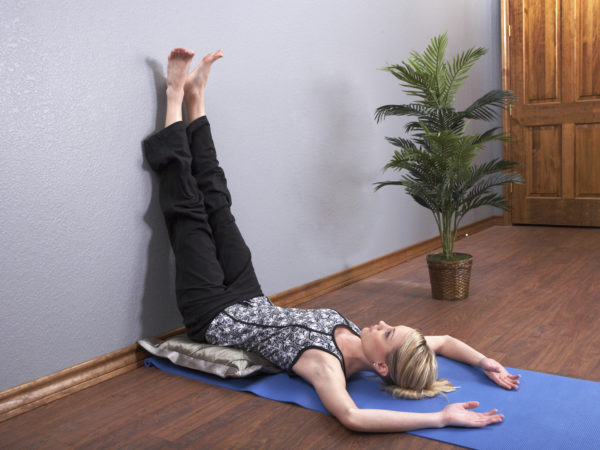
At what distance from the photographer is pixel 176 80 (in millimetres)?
2152

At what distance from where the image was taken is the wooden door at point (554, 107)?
4406mm

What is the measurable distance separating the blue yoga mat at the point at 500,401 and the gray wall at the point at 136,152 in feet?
1.38

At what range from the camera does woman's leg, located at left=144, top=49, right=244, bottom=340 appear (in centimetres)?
209

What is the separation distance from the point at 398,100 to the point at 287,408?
2528mm

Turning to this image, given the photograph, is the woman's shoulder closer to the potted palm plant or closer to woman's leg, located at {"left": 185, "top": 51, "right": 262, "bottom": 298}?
woman's leg, located at {"left": 185, "top": 51, "right": 262, "bottom": 298}

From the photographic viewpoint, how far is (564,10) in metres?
4.43

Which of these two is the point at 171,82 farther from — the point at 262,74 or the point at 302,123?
the point at 302,123

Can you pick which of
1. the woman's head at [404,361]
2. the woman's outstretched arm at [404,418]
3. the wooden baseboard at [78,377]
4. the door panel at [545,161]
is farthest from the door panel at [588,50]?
the woman's outstretched arm at [404,418]

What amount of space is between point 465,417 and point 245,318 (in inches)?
33.2

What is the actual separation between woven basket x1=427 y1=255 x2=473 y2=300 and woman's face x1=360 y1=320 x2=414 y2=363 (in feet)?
3.83

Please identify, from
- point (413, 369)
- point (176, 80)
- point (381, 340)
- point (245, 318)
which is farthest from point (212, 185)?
point (413, 369)

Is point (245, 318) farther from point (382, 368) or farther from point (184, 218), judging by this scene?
point (382, 368)

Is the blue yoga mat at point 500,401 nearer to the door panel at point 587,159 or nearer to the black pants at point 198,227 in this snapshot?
the black pants at point 198,227


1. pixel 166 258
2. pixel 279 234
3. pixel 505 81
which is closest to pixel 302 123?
pixel 279 234
